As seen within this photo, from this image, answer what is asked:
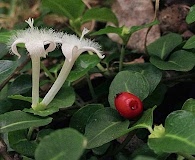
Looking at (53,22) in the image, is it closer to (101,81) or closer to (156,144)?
(101,81)

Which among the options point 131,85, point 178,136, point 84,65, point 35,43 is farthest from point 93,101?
point 178,136

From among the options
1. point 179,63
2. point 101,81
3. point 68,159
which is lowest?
point 101,81

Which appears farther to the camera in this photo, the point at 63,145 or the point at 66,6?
the point at 66,6

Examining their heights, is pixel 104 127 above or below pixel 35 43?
below

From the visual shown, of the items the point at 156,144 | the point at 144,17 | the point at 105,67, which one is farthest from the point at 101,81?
the point at 156,144

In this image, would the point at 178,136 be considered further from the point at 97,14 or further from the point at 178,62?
the point at 97,14

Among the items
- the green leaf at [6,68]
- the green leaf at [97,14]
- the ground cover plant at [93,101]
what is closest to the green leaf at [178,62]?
the ground cover plant at [93,101]

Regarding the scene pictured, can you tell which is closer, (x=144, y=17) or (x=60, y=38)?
(x=60, y=38)
